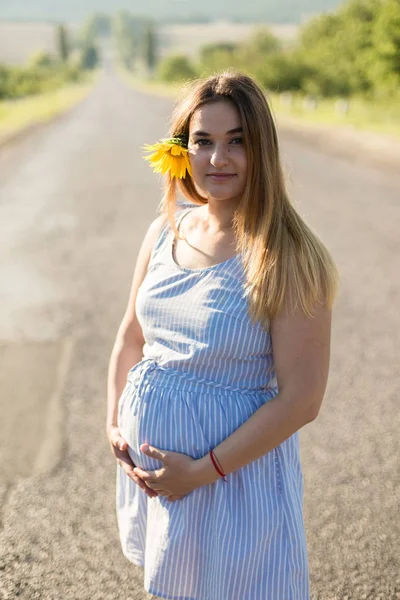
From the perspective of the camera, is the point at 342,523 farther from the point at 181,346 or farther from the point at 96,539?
the point at 181,346

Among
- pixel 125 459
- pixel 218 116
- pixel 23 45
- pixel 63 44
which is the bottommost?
pixel 23 45

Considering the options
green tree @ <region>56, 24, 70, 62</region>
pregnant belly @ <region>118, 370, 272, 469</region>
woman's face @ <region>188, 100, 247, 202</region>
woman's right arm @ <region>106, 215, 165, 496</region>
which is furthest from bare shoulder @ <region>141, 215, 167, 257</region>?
green tree @ <region>56, 24, 70, 62</region>

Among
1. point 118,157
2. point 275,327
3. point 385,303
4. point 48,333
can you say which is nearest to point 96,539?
point 275,327

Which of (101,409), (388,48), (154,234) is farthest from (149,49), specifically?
(154,234)

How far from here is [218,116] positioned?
178 cm

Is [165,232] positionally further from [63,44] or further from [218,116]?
[63,44]

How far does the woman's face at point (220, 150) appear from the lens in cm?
177

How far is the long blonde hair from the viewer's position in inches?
66.0

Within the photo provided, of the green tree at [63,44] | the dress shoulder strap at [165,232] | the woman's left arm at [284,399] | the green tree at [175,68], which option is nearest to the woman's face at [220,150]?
the dress shoulder strap at [165,232]

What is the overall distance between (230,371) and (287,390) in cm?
17

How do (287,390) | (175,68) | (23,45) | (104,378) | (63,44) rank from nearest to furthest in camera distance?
1. (287,390)
2. (104,378)
3. (175,68)
4. (63,44)
5. (23,45)

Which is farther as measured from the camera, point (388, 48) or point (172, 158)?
point (388, 48)

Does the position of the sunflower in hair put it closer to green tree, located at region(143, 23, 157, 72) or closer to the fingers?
the fingers

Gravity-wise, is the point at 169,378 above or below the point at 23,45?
above
